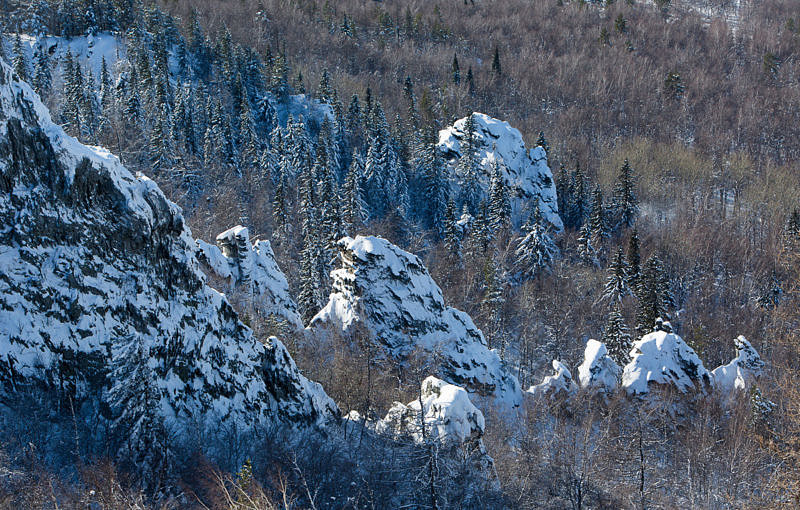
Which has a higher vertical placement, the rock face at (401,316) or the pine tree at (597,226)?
the rock face at (401,316)

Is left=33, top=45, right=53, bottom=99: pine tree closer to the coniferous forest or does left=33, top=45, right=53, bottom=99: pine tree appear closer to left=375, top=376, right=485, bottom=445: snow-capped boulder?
the coniferous forest

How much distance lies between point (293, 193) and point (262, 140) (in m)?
12.4

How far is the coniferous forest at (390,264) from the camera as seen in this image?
16.6 m

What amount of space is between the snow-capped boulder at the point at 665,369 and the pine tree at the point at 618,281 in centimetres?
2222

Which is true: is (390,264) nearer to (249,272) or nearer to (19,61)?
(249,272)

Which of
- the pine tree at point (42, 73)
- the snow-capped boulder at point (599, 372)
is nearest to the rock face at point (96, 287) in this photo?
the snow-capped boulder at point (599, 372)

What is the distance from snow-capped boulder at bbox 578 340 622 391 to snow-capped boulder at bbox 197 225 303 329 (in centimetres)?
1806

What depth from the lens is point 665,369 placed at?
116 feet

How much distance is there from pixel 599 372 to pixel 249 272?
22973 mm

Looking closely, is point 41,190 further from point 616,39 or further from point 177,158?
point 616,39

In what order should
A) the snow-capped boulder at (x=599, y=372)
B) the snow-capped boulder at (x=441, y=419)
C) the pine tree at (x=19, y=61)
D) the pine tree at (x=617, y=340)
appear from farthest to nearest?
the pine tree at (x=19, y=61) < the pine tree at (x=617, y=340) < the snow-capped boulder at (x=599, y=372) < the snow-capped boulder at (x=441, y=419)

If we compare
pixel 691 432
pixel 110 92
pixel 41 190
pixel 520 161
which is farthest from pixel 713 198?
pixel 41 190

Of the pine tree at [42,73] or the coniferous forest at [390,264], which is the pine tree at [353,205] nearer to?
the coniferous forest at [390,264]

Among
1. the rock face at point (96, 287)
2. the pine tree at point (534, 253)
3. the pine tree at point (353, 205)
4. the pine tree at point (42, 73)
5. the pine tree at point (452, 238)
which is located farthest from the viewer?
the pine tree at point (42, 73)
